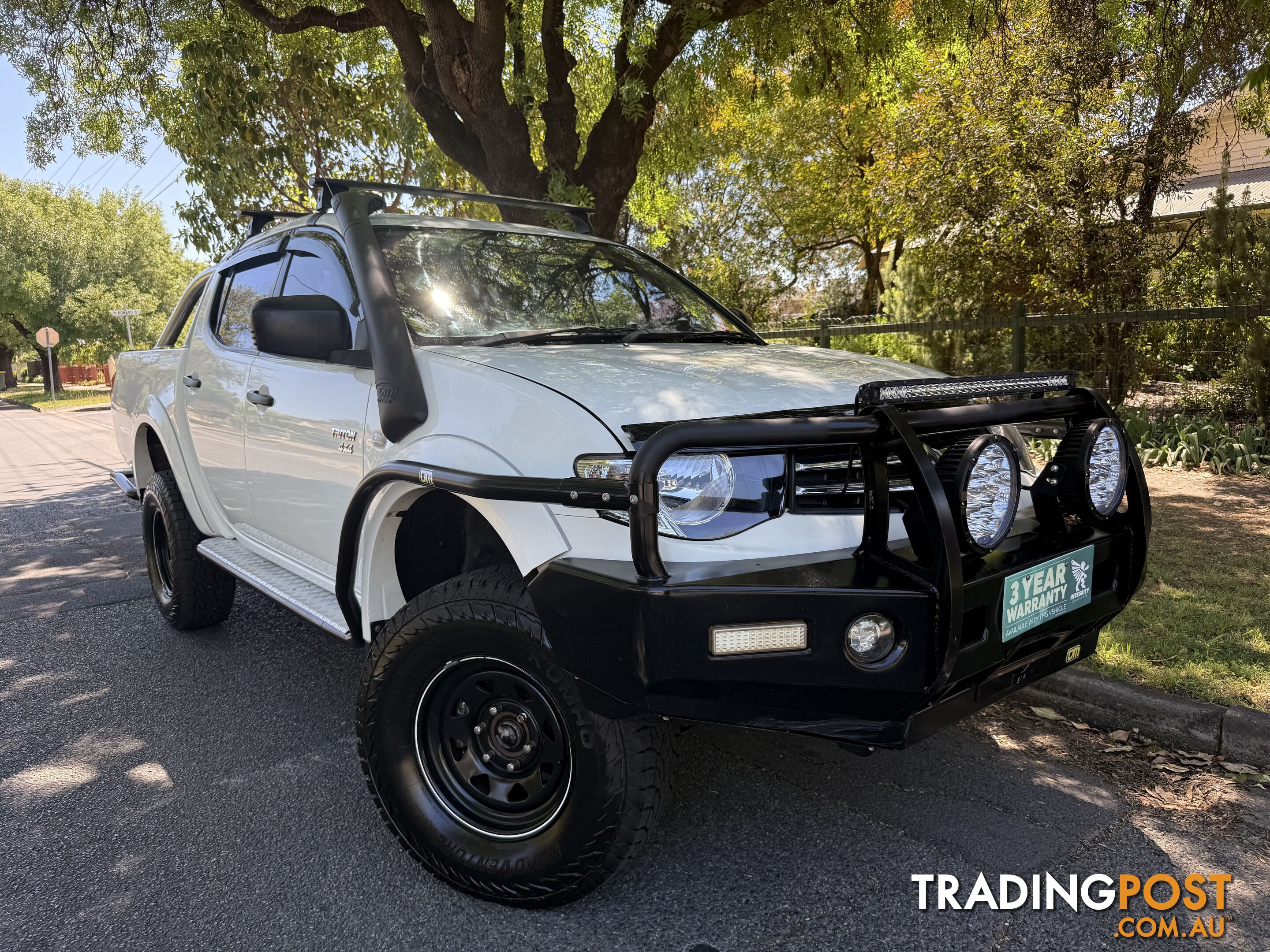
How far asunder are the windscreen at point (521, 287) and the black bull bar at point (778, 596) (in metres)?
0.98

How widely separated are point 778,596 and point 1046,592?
0.81 meters

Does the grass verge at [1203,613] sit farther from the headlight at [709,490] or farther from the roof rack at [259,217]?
the roof rack at [259,217]

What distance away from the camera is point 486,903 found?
2.43 meters

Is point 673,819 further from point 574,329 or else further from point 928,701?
point 574,329

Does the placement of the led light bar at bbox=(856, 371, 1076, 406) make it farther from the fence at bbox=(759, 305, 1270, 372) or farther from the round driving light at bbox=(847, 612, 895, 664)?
the fence at bbox=(759, 305, 1270, 372)

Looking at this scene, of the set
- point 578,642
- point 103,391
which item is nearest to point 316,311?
point 578,642

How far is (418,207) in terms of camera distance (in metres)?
9.20

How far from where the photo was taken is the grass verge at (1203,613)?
11.4ft

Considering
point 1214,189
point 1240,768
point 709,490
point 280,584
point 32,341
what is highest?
point 1214,189

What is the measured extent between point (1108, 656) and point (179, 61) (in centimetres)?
966

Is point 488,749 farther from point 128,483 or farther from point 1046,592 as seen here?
point 128,483

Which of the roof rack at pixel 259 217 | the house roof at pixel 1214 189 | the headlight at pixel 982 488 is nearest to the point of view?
the headlight at pixel 982 488

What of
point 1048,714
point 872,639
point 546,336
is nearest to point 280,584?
point 546,336

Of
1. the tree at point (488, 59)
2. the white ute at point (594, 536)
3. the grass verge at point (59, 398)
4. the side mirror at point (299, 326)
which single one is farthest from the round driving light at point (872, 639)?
the grass verge at point (59, 398)
